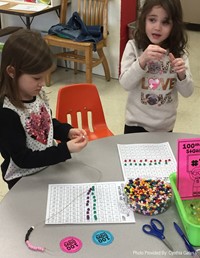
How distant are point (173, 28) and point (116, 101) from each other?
1.79 meters

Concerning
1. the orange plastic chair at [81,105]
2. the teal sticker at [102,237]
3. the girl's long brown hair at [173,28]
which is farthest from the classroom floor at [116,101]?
the teal sticker at [102,237]

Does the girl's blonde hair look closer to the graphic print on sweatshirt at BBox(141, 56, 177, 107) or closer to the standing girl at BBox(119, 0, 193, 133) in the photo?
the standing girl at BBox(119, 0, 193, 133)

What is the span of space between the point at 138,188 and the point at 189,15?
4.96 m

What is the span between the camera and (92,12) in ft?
11.5

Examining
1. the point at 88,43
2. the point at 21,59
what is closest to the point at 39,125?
the point at 21,59

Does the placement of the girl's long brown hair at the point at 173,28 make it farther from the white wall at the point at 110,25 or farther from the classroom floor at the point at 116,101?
the white wall at the point at 110,25

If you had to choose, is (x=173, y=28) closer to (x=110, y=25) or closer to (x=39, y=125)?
(x=39, y=125)

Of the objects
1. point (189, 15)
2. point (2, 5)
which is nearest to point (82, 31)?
point (2, 5)

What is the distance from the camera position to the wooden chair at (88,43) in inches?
130

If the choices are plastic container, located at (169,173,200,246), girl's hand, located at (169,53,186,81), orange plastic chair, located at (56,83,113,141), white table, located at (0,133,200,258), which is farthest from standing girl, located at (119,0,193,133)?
plastic container, located at (169,173,200,246)

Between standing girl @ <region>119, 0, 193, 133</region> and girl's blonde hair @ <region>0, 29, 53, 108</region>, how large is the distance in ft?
1.48

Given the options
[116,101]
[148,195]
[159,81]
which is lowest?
[116,101]

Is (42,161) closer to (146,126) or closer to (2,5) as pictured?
(146,126)

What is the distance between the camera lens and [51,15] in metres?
3.92
